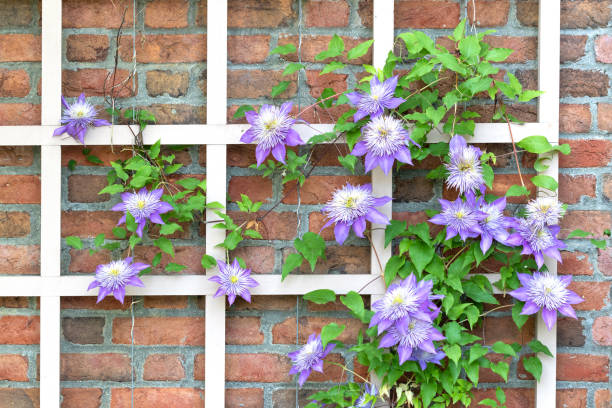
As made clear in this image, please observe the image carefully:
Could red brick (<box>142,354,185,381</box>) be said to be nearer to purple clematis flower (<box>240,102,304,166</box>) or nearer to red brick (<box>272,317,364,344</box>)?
red brick (<box>272,317,364,344</box>)

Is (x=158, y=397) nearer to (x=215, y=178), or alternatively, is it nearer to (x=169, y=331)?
(x=169, y=331)

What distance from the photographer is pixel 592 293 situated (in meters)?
1.29

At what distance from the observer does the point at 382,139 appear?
3.84 feet

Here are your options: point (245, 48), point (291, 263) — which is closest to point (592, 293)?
point (291, 263)

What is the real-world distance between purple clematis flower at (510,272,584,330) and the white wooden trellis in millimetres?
69

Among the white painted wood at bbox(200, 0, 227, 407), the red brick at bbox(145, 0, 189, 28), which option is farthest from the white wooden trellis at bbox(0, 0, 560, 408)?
the red brick at bbox(145, 0, 189, 28)

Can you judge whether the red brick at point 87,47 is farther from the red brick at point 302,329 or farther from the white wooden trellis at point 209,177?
the red brick at point 302,329

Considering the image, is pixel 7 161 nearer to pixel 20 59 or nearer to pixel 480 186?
pixel 20 59

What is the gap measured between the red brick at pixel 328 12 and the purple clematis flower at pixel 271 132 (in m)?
0.26

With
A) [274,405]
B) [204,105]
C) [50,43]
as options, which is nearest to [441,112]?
[204,105]

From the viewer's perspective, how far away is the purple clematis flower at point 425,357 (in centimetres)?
119

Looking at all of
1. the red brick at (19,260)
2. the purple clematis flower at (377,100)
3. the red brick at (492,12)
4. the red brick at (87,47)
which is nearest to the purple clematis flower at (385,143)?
the purple clematis flower at (377,100)

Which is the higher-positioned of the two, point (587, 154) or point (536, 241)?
point (587, 154)

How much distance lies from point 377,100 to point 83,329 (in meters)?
0.94
